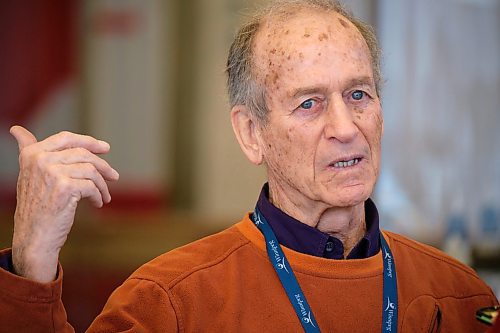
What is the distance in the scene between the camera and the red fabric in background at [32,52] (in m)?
6.62

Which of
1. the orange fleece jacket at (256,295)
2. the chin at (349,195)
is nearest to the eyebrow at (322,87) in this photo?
the chin at (349,195)

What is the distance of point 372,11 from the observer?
167 inches

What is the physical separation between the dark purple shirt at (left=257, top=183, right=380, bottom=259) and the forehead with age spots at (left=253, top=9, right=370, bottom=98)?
0.31 metres

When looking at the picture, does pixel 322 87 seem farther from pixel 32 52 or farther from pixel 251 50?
pixel 32 52

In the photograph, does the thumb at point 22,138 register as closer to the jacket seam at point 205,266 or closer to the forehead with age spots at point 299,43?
the jacket seam at point 205,266

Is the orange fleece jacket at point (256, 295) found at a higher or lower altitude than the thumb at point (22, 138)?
lower

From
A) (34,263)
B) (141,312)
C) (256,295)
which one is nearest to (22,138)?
(34,263)

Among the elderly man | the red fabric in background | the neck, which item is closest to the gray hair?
the elderly man

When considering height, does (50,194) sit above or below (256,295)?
above

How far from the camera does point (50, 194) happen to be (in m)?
1.85

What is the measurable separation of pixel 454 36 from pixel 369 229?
7.45 ft

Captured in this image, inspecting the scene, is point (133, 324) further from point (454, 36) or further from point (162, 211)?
point (162, 211)

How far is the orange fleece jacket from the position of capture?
6.76ft

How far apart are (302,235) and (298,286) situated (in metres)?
0.15
